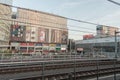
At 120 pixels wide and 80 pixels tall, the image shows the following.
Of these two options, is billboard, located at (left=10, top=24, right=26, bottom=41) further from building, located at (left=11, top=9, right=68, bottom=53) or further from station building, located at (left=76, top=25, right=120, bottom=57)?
station building, located at (left=76, top=25, right=120, bottom=57)

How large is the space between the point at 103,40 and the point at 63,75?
78081 millimetres

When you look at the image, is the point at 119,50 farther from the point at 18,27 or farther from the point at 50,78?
the point at 50,78

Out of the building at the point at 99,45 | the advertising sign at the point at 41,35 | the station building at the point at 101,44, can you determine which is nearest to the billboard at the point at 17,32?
the advertising sign at the point at 41,35

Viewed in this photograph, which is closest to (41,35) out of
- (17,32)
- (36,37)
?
(36,37)

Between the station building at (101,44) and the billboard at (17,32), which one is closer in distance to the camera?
the station building at (101,44)

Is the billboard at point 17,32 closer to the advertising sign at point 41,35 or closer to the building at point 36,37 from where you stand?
the building at point 36,37

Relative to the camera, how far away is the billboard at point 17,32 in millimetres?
94025

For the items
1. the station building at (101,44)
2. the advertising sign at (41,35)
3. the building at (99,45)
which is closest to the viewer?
the building at (99,45)

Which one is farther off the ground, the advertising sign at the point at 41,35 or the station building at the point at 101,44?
the advertising sign at the point at 41,35

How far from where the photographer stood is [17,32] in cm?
9538

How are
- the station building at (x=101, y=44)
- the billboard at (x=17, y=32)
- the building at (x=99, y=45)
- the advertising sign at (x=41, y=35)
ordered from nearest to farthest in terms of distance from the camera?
the building at (x=99, y=45)
the station building at (x=101, y=44)
the billboard at (x=17, y=32)
the advertising sign at (x=41, y=35)

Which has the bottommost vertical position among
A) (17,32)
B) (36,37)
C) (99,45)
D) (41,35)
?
(99,45)

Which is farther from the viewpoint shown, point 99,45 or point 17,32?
point 17,32

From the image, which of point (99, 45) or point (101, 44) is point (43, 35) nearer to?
point (99, 45)
